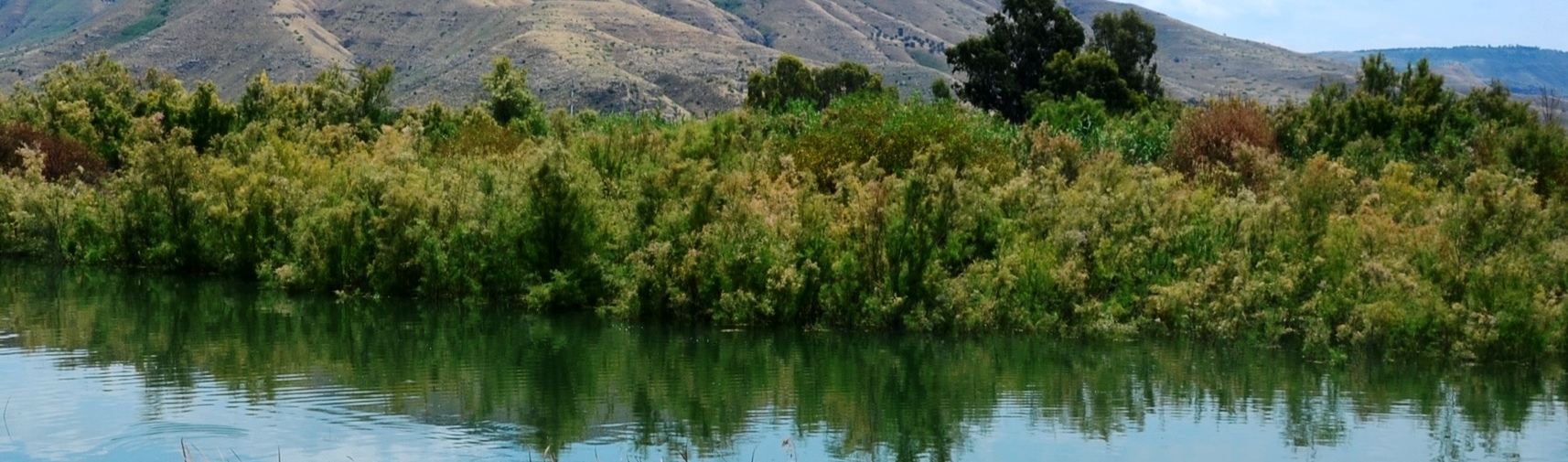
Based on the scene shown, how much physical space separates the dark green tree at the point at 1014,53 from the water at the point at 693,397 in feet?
162

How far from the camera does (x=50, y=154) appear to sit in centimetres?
6306

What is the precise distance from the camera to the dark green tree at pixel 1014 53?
8312 cm

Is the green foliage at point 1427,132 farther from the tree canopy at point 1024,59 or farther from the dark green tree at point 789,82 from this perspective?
the dark green tree at point 789,82

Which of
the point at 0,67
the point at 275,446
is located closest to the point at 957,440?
the point at 275,446

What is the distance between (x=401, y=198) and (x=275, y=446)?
21.3m

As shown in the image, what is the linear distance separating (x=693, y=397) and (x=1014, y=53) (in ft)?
201

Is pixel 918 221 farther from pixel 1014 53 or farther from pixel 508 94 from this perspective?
pixel 1014 53

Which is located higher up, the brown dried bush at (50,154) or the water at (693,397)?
the brown dried bush at (50,154)

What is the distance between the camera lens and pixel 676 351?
31844 millimetres

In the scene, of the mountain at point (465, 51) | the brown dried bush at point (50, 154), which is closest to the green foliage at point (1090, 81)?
the brown dried bush at point (50, 154)

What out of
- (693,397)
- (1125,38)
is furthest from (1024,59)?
(693,397)

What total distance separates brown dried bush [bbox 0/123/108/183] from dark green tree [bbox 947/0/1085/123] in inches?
1653

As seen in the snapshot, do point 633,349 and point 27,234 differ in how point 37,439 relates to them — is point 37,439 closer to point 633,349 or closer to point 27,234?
point 633,349

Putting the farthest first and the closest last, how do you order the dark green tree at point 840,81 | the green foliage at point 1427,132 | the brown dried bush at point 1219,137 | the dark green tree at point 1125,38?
the dark green tree at point 840,81 < the dark green tree at point 1125,38 < the brown dried bush at point 1219,137 < the green foliage at point 1427,132
